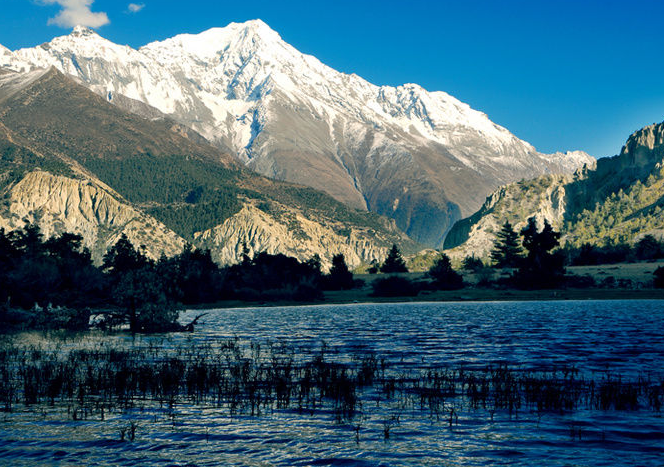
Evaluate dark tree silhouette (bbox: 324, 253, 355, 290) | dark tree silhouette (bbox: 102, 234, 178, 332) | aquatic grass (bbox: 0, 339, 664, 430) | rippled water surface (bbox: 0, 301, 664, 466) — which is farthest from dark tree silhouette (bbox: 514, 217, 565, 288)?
aquatic grass (bbox: 0, 339, 664, 430)

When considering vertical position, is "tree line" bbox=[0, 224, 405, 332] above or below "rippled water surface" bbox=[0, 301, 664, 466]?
above

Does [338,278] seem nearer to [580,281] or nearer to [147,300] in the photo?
[580,281]

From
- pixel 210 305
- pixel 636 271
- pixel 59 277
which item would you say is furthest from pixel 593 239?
pixel 59 277

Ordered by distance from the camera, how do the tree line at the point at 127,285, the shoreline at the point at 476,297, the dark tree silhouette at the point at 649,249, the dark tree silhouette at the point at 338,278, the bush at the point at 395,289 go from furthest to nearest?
the dark tree silhouette at the point at 338,278, the dark tree silhouette at the point at 649,249, the bush at the point at 395,289, the shoreline at the point at 476,297, the tree line at the point at 127,285

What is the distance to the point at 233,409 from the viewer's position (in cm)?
2189

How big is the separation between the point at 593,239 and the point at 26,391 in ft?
594

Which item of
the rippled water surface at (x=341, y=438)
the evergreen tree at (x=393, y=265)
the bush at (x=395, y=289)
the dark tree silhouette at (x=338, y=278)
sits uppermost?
the evergreen tree at (x=393, y=265)

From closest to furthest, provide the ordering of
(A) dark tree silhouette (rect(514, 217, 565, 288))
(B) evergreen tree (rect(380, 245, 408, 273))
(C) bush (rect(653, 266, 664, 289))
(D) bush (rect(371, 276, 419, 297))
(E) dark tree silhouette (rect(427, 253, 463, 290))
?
(C) bush (rect(653, 266, 664, 289)) < (A) dark tree silhouette (rect(514, 217, 565, 288)) < (D) bush (rect(371, 276, 419, 297)) < (E) dark tree silhouette (rect(427, 253, 463, 290)) < (B) evergreen tree (rect(380, 245, 408, 273))

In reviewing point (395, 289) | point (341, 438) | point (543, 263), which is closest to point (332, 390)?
point (341, 438)

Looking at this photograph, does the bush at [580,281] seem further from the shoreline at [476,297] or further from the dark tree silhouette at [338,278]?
the dark tree silhouette at [338,278]

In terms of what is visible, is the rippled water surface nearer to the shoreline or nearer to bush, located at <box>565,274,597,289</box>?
the shoreline

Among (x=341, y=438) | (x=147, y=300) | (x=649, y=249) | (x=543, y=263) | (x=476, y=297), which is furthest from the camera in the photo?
(x=649, y=249)

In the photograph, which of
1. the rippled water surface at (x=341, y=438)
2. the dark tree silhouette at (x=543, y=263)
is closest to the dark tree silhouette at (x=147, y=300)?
the rippled water surface at (x=341, y=438)

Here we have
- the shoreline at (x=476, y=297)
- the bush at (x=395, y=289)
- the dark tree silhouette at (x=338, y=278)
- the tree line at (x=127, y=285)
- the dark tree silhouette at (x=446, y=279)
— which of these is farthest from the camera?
the dark tree silhouette at (x=338, y=278)
